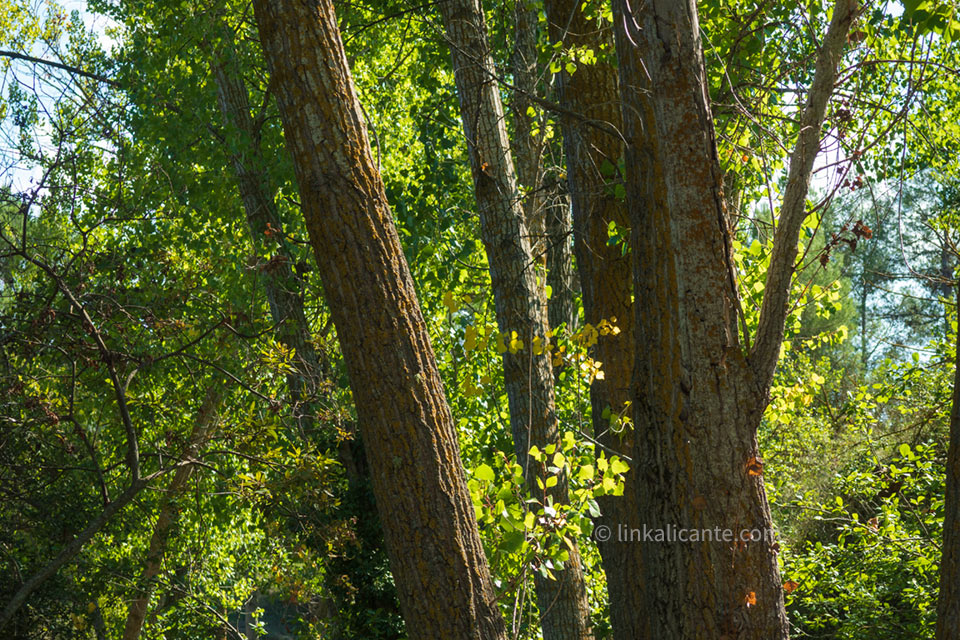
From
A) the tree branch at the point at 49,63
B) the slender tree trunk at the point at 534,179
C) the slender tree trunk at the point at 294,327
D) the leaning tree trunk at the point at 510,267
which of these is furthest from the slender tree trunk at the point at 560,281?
the tree branch at the point at 49,63

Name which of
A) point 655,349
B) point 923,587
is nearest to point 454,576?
point 655,349

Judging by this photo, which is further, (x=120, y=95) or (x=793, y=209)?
(x=120, y=95)

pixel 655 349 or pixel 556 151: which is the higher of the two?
pixel 556 151

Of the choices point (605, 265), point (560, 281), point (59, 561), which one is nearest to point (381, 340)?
point (605, 265)

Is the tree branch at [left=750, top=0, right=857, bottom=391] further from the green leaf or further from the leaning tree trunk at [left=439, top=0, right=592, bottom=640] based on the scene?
the leaning tree trunk at [left=439, top=0, right=592, bottom=640]

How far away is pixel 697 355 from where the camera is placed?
2568 mm

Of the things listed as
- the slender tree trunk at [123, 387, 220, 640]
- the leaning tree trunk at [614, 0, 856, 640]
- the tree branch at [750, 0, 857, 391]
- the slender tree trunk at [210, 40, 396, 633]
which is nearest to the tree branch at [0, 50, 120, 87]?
the slender tree trunk at [210, 40, 396, 633]

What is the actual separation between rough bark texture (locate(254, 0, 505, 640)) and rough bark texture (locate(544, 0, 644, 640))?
101 centimetres

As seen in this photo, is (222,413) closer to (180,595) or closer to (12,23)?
(180,595)

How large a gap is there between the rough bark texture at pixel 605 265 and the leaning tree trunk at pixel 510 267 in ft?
4.14

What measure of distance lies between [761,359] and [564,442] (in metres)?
1.18

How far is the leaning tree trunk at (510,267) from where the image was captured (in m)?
5.20

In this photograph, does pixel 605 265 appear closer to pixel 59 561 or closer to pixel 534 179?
pixel 534 179

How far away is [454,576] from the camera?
8.80 ft
